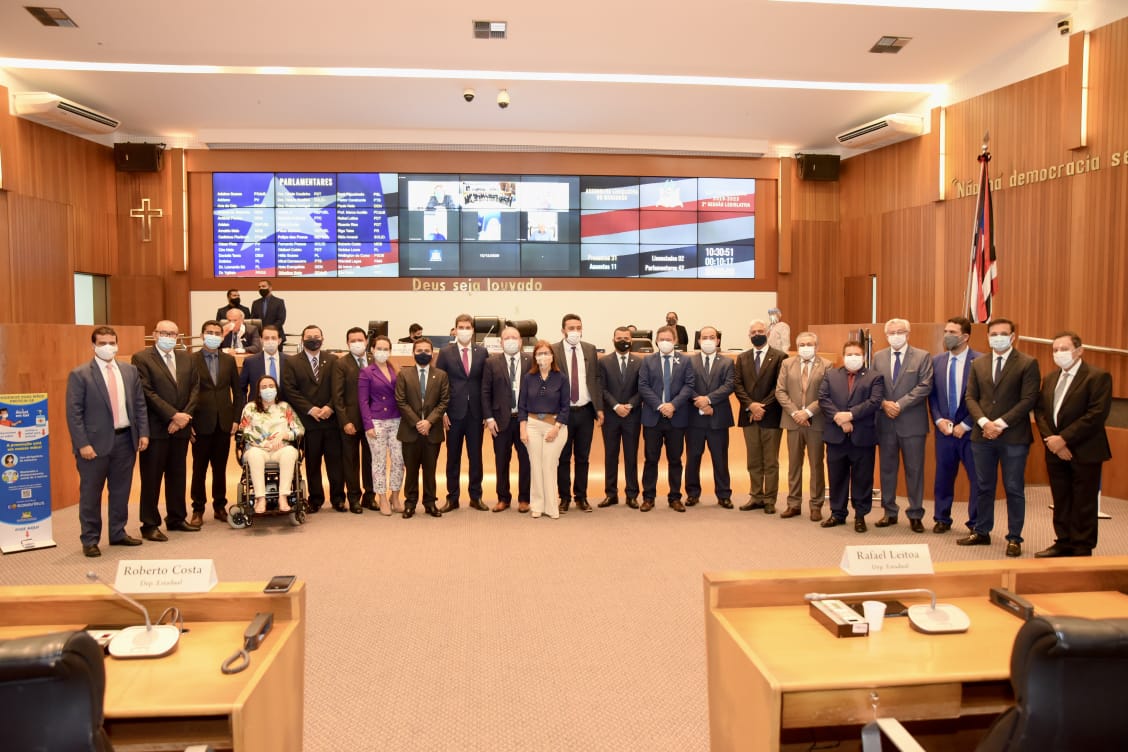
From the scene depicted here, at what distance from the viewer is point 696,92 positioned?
11.1 meters

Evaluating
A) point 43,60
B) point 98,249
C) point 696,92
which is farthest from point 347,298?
point 696,92

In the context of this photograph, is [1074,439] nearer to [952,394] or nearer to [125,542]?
[952,394]

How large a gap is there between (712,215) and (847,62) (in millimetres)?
3896

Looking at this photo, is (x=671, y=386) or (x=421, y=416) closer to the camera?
(x=421, y=416)

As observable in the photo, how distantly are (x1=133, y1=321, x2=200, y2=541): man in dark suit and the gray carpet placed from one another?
32 cm

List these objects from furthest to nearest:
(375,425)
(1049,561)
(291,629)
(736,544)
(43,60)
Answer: (43,60) < (375,425) < (736,544) < (1049,561) < (291,629)

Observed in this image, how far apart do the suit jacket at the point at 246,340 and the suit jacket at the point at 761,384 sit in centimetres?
519

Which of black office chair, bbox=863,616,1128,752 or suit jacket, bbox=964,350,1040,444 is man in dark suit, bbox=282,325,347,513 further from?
black office chair, bbox=863,616,1128,752

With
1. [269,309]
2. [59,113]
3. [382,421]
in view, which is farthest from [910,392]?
[59,113]

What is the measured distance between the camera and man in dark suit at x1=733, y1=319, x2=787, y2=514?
6.71 m

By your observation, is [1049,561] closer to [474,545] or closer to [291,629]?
[291,629]

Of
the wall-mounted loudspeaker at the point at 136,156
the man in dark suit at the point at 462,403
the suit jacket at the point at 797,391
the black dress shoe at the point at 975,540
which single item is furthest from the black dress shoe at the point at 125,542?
the wall-mounted loudspeaker at the point at 136,156

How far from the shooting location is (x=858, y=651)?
1893 millimetres

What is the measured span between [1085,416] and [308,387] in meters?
5.92
